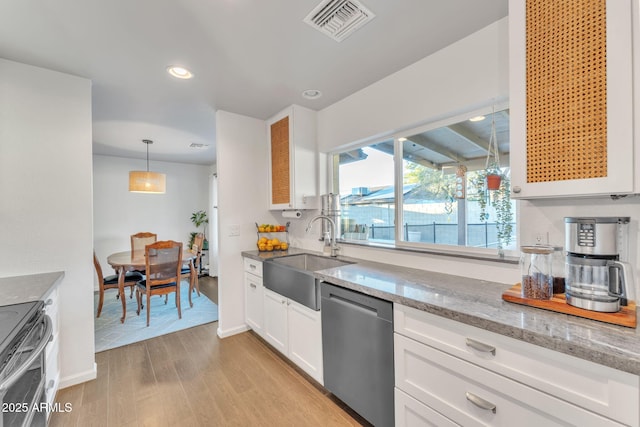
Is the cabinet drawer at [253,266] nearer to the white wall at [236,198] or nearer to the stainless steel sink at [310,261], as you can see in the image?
the white wall at [236,198]

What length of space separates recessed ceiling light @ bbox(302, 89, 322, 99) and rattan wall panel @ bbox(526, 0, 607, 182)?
1617mm

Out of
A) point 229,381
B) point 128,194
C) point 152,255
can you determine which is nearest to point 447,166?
point 229,381

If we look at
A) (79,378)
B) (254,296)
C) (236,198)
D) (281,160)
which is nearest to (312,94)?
(281,160)

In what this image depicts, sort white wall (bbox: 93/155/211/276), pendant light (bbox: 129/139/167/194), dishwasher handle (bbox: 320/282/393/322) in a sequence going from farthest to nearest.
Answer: white wall (bbox: 93/155/211/276)
pendant light (bbox: 129/139/167/194)
dishwasher handle (bbox: 320/282/393/322)

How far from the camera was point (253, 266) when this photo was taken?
2.79 metres

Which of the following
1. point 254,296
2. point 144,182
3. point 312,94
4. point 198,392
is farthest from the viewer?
point 144,182

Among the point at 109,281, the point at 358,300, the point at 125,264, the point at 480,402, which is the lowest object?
the point at 109,281

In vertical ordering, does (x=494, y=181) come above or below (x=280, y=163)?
below

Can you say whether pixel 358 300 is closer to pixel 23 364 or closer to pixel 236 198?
pixel 23 364

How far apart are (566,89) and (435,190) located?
40.0 inches

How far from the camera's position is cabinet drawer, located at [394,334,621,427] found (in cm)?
92

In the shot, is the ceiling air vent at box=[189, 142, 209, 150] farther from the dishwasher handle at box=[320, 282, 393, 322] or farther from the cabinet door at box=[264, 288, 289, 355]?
the dishwasher handle at box=[320, 282, 393, 322]

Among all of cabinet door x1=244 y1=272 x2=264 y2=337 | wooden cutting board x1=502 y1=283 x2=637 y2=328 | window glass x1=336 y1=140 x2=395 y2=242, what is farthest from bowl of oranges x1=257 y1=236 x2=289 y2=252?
wooden cutting board x1=502 y1=283 x2=637 y2=328

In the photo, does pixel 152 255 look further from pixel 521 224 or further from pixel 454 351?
pixel 521 224
